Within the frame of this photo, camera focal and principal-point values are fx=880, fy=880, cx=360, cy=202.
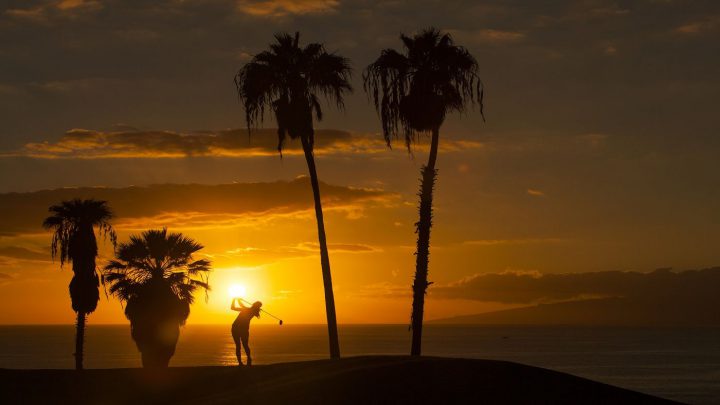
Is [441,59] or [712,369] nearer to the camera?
[441,59]

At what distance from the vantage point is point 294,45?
4284 cm

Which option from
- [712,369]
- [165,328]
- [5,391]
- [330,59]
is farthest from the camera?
[712,369]

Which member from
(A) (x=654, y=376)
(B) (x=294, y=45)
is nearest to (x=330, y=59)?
(B) (x=294, y=45)

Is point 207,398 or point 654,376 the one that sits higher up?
point 207,398

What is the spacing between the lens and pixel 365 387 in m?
27.9

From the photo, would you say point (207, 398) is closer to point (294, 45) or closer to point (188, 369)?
point (188, 369)

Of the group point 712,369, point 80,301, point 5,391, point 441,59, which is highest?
point 441,59

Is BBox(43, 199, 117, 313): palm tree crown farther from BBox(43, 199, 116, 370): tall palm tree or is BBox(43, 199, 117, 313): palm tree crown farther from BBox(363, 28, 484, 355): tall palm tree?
BBox(363, 28, 484, 355): tall palm tree

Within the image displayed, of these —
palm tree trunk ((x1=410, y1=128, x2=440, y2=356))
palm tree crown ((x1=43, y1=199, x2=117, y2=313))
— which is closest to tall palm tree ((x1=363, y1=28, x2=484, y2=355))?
palm tree trunk ((x1=410, y1=128, x2=440, y2=356))

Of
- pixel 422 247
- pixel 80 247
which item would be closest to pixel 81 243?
pixel 80 247

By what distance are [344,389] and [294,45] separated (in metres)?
20.3

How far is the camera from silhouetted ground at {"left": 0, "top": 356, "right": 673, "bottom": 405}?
89.7 ft

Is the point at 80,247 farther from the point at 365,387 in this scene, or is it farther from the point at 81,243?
the point at 365,387

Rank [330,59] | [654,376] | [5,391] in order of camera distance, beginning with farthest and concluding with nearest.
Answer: [654,376]
[330,59]
[5,391]
